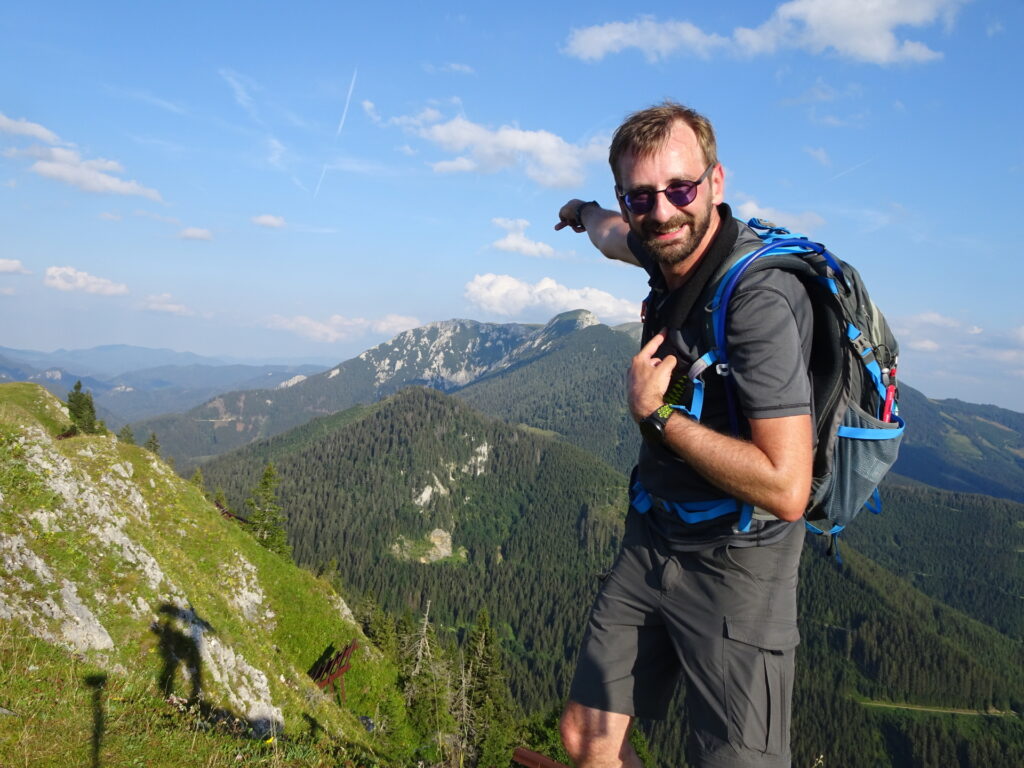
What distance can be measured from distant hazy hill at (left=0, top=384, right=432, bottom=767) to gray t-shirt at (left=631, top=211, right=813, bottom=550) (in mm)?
6678

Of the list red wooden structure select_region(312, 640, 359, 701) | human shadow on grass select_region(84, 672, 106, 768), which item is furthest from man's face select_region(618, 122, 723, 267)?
red wooden structure select_region(312, 640, 359, 701)

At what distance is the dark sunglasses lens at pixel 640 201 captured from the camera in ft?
12.1

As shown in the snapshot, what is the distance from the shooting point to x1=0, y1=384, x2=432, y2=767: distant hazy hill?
22.3ft

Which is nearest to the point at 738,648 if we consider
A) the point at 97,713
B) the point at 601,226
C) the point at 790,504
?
the point at 790,504

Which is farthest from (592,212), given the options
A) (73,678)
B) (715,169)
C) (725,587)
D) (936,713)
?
(936,713)

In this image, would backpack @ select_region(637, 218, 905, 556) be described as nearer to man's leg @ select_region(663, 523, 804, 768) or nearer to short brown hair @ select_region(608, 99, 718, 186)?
man's leg @ select_region(663, 523, 804, 768)

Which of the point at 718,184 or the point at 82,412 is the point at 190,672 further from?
the point at 82,412

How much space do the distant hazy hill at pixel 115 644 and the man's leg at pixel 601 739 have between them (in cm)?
517

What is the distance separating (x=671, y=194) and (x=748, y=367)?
128 cm

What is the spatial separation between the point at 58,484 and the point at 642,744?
1515 inches

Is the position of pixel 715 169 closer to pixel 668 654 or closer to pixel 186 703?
pixel 668 654

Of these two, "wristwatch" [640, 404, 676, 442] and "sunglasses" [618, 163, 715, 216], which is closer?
"wristwatch" [640, 404, 676, 442]

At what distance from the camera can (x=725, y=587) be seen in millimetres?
3545

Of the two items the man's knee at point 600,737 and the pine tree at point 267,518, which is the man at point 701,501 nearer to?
the man's knee at point 600,737
